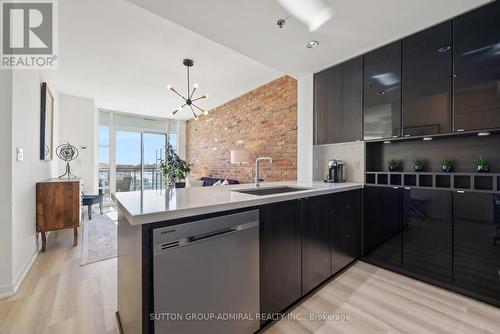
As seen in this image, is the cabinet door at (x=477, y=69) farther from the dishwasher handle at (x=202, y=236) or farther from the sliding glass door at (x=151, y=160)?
the sliding glass door at (x=151, y=160)

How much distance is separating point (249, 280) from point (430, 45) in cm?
265

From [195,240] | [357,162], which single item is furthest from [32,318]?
[357,162]

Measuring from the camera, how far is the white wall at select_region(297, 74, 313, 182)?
3.02 m

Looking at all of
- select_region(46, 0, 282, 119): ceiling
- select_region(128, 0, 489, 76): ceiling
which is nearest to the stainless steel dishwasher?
select_region(128, 0, 489, 76): ceiling

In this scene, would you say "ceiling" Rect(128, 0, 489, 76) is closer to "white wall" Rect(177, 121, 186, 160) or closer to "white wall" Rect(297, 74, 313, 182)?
"white wall" Rect(297, 74, 313, 182)

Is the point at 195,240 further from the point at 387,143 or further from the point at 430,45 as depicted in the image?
the point at 430,45

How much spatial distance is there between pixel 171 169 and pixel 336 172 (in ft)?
13.7

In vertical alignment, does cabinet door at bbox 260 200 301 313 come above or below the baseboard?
above

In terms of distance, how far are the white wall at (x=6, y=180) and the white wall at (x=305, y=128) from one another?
3.22m

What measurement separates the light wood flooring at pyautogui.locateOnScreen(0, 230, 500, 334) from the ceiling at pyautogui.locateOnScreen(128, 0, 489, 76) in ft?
8.14

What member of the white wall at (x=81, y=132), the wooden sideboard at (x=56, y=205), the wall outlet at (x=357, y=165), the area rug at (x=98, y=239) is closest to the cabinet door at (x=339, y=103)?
the wall outlet at (x=357, y=165)

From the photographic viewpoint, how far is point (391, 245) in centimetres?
228

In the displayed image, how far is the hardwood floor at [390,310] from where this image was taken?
4.88 ft

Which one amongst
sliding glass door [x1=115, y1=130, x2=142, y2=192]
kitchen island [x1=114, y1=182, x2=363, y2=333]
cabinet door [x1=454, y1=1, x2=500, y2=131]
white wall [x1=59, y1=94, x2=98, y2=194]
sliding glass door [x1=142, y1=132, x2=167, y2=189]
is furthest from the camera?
sliding glass door [x1=142, y1=132, x2=167, y2=189]
